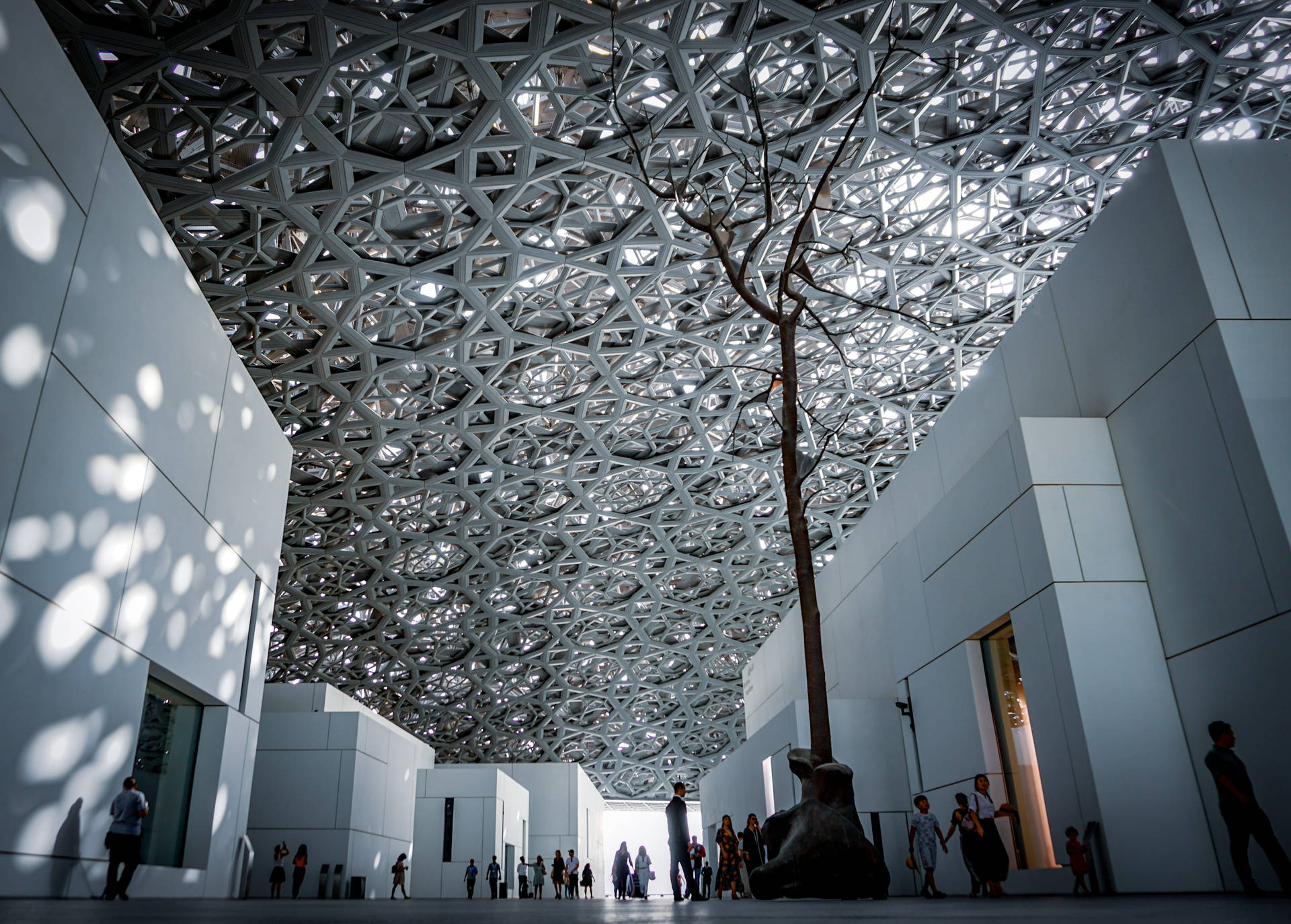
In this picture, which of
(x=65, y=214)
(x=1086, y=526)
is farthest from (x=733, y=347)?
(x=65, y=214)

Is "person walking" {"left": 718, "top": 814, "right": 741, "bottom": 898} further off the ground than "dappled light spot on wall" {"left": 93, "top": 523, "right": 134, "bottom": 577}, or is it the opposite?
"dappled light spot on wall" {"left": 93, "top": 523, "right": 134, "bottom": 577}

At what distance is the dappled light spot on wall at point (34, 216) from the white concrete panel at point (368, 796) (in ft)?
53.1

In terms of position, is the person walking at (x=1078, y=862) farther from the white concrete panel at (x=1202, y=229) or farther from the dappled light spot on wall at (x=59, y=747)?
the dappled light spot on wall at (x=59, y=747)

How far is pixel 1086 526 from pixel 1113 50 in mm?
14389

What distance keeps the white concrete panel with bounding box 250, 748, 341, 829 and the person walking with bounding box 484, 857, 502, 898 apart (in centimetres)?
655

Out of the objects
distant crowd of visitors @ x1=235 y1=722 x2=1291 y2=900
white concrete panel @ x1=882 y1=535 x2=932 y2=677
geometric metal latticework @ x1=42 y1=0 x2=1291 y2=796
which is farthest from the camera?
geometric metal latticework @ x1=42 y1=0 x2=1291 y2=796

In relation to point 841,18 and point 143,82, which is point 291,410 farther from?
point 841,18

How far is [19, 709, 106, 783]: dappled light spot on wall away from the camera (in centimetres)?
758

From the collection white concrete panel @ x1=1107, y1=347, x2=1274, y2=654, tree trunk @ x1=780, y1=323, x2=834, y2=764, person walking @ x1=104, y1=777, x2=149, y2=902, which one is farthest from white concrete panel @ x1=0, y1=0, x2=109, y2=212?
white concrete panel @ x1=1107, y1=347, x2=1274, y2=654

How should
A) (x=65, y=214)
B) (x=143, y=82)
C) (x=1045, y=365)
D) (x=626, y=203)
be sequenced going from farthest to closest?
(x=626, y=203)
(x=143, y=82)
(x=1045, y=365)
(x=65, y=214)

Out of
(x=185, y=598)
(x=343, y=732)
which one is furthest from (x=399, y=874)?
(x=185, y=598)

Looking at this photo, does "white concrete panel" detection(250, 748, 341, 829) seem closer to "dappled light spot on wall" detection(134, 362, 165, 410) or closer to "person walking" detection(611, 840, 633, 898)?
"person walking" detection(611, 840, 633, 898)

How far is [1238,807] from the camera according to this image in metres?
6.52

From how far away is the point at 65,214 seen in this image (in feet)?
26.3
